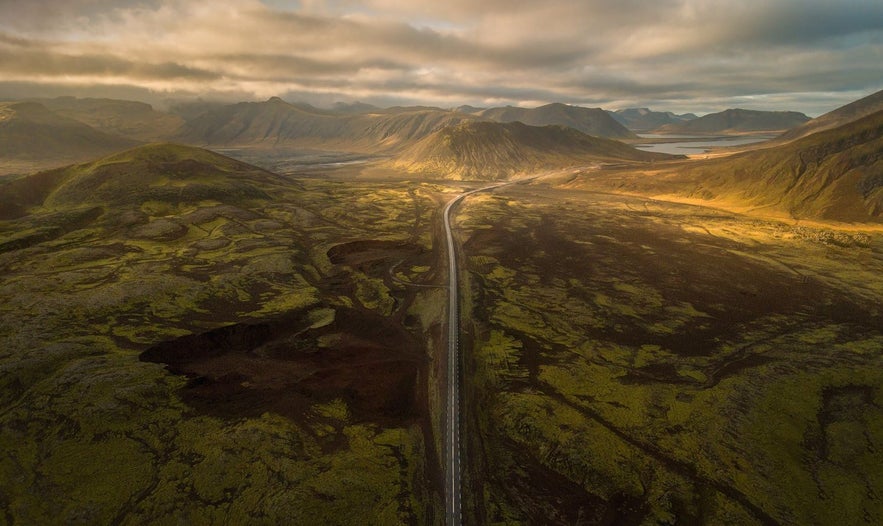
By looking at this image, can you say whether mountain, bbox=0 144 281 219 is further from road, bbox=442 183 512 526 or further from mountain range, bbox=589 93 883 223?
mountain range, bbox=589 93 883 223

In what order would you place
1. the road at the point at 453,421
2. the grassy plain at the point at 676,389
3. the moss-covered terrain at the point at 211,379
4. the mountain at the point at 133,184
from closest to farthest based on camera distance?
the moss-covered terrain at the point at 211,379, the road at the point at 453,421, the grassy plain at the point at 676,389, the mountain at the point at 133,184

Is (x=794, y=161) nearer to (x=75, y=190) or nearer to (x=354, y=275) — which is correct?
(x=354, y=275)

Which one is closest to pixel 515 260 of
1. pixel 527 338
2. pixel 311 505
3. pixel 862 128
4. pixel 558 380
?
pixel 527 338

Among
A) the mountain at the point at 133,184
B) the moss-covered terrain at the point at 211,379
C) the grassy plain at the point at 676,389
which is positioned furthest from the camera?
the mountain at the point at 133,184

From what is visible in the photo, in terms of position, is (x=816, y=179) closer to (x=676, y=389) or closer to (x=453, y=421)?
(x=676, y=389)

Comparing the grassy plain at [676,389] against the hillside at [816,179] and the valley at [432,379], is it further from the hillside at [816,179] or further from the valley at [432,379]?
the hillside at [816,179]

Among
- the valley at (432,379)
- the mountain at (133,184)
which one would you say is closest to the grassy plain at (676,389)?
the valley at (432,379)

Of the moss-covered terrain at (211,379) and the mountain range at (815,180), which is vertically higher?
the mountain range at (815,180)
